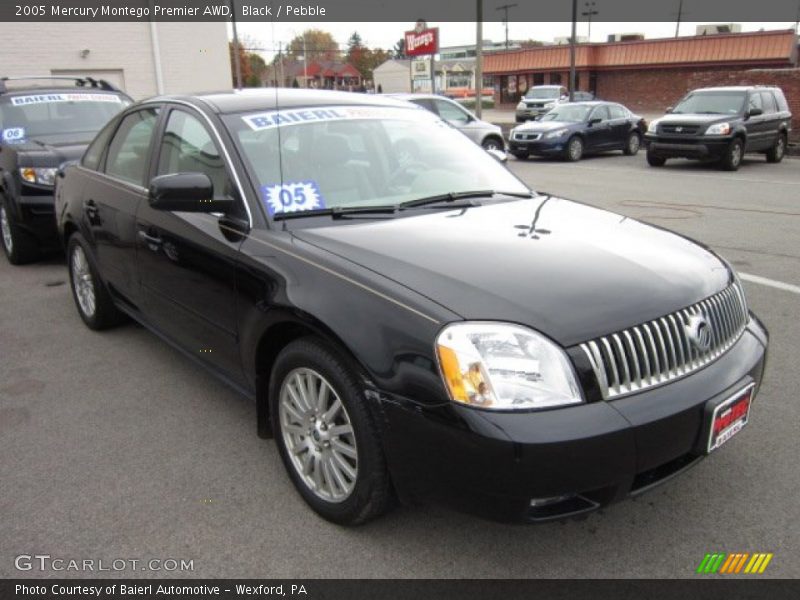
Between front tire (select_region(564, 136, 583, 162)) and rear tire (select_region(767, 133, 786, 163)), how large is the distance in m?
4.47

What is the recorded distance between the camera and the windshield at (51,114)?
7.71m

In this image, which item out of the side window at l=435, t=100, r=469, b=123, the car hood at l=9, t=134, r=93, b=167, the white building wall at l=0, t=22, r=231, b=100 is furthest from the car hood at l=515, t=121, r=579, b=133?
the car hood at l=9, t=134, r=93, b=167

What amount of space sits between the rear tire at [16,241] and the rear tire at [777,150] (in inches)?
640

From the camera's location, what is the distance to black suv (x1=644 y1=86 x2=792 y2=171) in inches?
593

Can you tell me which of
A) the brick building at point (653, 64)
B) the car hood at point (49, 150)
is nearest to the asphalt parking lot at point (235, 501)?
the car hood at point (49, 150)

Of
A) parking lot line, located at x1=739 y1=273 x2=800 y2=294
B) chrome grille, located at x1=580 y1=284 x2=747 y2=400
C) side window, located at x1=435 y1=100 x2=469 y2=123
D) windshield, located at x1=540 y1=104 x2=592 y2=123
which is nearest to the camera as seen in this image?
chrome grille, located at x1=580 y1=284 x2=747 y2=400

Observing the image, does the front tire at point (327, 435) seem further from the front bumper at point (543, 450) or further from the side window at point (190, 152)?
the side window at point (190, 152)

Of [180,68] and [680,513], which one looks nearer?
[680,513]

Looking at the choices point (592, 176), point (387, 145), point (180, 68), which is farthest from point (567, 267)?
point (180, 68)

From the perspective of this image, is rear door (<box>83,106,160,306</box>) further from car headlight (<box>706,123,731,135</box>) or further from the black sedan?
car headlight (<box>706,123,731,135</box>)

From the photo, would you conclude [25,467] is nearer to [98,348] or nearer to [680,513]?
[98,348]

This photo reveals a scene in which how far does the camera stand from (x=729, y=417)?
252cm

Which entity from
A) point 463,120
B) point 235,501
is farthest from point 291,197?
point 463,120

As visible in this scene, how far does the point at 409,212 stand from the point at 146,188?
1.68m
